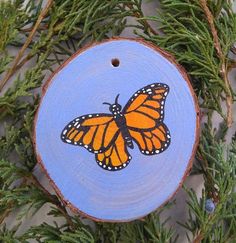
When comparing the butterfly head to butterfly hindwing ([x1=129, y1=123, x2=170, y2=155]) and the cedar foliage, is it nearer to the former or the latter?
butterfly hindwing ([x1=129, y1=123, x2=170, y2=155])

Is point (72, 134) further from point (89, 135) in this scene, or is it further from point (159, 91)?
point (159, 91)

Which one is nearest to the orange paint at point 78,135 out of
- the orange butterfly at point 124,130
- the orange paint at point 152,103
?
the orange butterfly at point 124,130

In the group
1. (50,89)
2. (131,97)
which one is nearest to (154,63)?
(131,97)

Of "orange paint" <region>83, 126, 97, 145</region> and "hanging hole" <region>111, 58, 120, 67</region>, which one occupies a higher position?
"hanging hole" <region>111, 58, 120, 67</region>

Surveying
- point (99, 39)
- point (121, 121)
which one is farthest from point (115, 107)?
point (99, 39)

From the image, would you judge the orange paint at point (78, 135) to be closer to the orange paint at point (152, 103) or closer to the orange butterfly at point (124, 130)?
the orange butterfly at point (124, 130)

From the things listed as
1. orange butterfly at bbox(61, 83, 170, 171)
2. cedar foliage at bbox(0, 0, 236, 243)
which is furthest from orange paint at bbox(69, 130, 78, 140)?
cedar foliage at bbox(0, 0, 236, 243)
